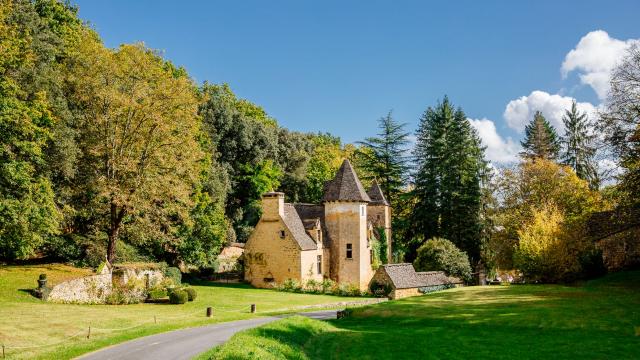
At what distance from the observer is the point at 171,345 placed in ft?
70.4

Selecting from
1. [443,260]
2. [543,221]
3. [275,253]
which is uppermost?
[543,221]

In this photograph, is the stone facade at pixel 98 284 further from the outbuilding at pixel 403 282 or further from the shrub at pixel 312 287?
the outbuilding at pixel 403 282

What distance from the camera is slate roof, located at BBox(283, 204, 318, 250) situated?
4691 cm

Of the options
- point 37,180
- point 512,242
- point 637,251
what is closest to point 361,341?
point 37,180

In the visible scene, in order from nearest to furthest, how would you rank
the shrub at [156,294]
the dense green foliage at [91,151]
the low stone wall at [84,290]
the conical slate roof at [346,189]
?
the dense green foliage at [91,151] < the low stone wall at [84,290] < the shrub at [156,294] < the conical slate roof at [346,189]

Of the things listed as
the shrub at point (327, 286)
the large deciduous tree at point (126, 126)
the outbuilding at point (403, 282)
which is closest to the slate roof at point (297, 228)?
the shrub at point (327, 286)

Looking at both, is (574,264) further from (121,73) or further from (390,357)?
(121,73)

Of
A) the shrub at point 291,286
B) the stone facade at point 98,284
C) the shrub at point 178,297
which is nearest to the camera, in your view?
the stone facade at point 98,284

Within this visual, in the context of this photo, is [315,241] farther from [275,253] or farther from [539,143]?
[539,143]

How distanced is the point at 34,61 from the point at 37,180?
Result: 7.74m

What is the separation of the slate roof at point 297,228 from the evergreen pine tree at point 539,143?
1152 inches

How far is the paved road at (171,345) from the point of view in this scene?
19.3m

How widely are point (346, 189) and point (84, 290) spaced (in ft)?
81.9

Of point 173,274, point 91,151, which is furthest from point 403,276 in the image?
point 91,151
